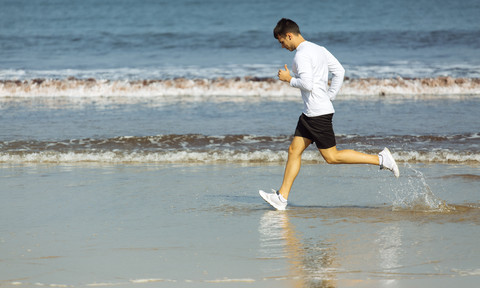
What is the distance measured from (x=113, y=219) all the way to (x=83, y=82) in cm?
1177

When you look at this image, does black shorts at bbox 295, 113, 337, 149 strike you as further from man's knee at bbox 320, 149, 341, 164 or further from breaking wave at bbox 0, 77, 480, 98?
breaking wave at bbox 0, 77, 480, 98

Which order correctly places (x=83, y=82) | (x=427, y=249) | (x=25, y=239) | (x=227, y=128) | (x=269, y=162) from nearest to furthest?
(x=427, y=249)
(x=25, y=239)
(x=269, y=162)
(x=227, y=128)
(x=83, y=82)

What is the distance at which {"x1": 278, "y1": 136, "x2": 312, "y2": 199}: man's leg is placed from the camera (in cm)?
597

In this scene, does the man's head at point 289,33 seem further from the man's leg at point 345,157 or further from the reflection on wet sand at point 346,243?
the reflection on wet sand at point 346,243

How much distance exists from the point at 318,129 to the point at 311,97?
0.30 meters

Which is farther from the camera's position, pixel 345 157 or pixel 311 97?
pixel 345 157

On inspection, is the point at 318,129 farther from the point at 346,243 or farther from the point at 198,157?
the point at 198,157

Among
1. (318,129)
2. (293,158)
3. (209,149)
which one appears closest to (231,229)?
(293,158)

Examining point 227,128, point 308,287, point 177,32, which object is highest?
point 177,32

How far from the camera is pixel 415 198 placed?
21.3 feet

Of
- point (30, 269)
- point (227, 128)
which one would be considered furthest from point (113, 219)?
point (227, 128)

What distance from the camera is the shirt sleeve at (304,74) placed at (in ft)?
18.1

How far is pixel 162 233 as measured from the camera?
533cm

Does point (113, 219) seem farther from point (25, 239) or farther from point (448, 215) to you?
point (448, 215)
